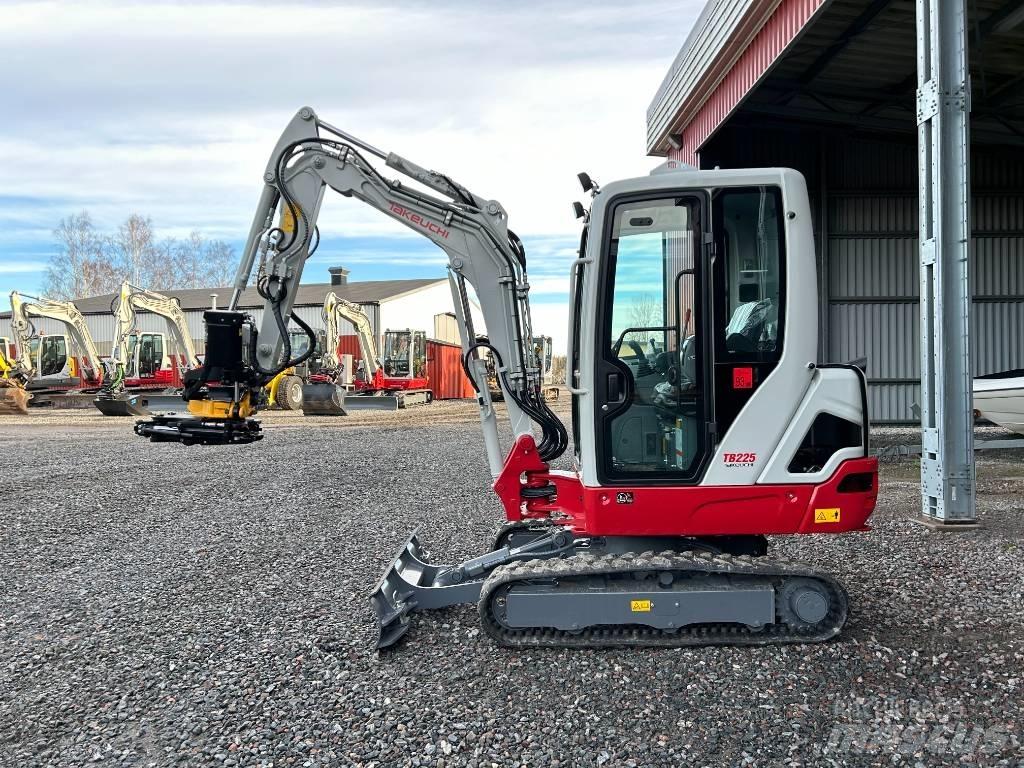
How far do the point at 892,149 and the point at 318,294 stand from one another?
3765 cm

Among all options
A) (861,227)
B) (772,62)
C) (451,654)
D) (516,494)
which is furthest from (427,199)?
(861,227)

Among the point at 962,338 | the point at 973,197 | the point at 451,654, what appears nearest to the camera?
the point at 451,654

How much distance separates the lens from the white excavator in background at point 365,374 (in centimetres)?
2359

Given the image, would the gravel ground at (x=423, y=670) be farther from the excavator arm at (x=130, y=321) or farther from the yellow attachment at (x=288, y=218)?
the excavator arm at (x=130, y=321)

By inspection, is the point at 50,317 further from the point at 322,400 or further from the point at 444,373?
the point at 444,373

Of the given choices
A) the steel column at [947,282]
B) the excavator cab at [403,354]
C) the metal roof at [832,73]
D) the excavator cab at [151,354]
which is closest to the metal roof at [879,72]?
the metal roof at [832,73]

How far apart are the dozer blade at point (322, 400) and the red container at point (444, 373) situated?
1208 centimetres

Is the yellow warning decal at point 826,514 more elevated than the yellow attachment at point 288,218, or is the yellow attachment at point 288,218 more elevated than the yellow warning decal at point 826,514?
the yellow attachment at point 288,218

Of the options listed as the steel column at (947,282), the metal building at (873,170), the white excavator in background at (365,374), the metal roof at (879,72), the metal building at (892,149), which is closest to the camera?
the steel column at (947,282)

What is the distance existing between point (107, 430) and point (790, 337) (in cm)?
1773

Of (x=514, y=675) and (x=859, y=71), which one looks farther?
(x=859, y=71)

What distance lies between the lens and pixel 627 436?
15.3 ft

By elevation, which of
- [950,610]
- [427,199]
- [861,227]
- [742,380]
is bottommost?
[950,610]

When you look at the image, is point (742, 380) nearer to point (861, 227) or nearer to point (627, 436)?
point (627, 436)
